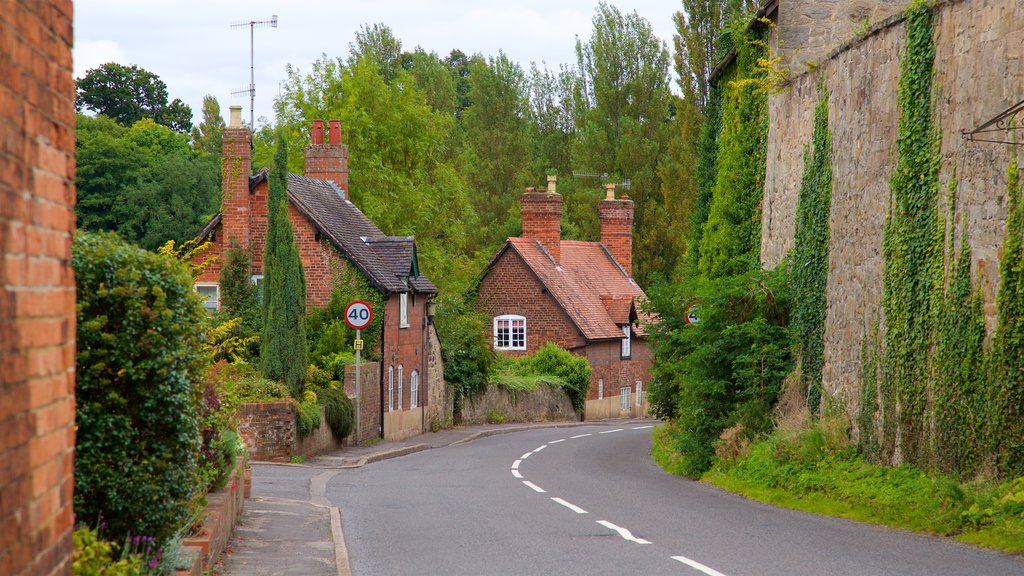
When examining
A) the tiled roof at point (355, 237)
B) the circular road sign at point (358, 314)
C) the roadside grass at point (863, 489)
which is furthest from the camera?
the tiled roof at point (355, 237)

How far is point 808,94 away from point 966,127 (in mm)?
8060

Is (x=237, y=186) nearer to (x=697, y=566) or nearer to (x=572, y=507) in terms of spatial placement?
(x=572, y=507)

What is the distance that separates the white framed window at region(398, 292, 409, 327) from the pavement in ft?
34.6

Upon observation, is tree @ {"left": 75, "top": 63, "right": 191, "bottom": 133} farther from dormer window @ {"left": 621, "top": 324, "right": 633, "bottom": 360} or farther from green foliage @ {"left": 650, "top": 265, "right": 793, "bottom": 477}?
green foliage @ {"left": 650, "top": 265, "right": 793, "bottom": 477}

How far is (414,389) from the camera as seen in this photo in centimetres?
3997

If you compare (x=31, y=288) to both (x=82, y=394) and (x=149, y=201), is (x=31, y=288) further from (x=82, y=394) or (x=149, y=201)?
(x=149, y=201)

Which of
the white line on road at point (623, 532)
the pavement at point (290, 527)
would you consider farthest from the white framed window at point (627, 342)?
the white line on road at point (623, 532)

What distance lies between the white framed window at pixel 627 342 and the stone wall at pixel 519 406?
704 centimetres

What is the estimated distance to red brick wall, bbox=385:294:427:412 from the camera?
121ft

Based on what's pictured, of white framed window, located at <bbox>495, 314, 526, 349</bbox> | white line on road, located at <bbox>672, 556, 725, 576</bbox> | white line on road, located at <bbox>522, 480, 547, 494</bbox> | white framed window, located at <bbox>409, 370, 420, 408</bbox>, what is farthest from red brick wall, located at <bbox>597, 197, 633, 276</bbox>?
white line on road, located at <bbox>672, 556, 725, 576</bbox>

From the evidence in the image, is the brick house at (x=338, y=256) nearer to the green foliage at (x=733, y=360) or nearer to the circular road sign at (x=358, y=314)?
the circular road sign at (x=358, y=314)

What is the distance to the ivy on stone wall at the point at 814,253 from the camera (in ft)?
67.4

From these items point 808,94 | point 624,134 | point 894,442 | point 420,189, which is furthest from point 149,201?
point 894,442

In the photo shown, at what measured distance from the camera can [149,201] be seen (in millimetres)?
62531
